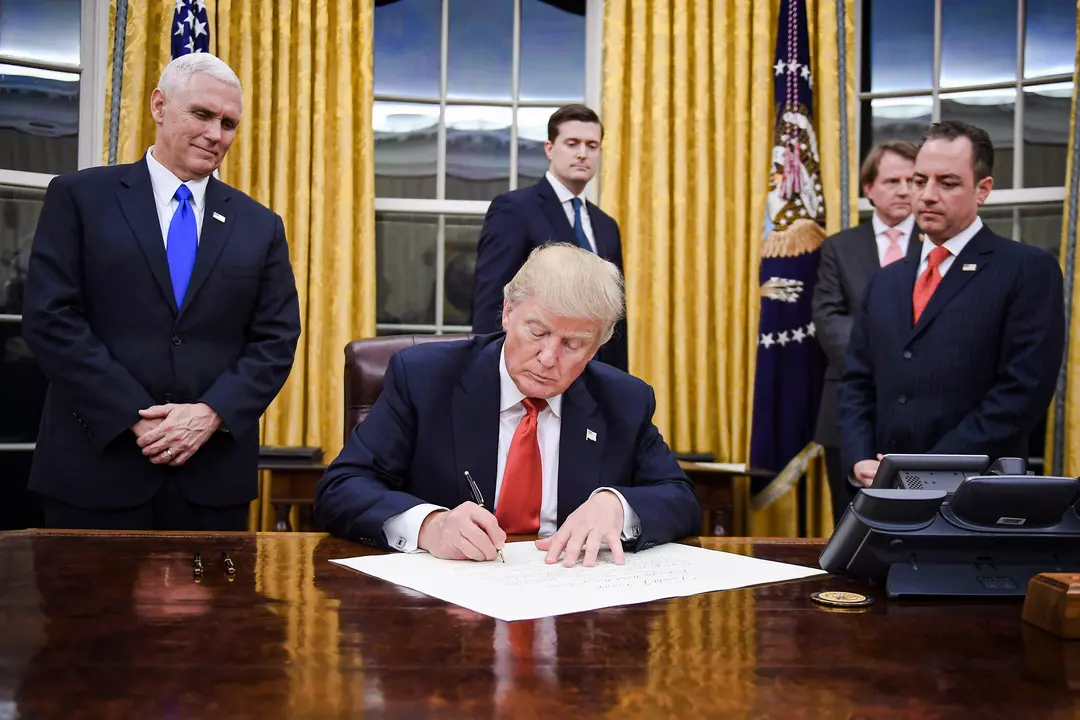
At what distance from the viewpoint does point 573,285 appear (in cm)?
189

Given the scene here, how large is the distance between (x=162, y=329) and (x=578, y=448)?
1063 millimetres

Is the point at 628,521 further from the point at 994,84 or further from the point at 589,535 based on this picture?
the point at 994,84

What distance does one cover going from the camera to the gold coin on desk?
4.41 ft

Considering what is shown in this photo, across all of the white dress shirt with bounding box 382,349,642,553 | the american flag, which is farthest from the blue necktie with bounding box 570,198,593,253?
the american flag

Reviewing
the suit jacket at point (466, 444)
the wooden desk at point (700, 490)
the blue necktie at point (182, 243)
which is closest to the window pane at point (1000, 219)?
the wooden desk at point (700, 490)

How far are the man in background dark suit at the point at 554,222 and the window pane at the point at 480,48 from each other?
143 centimetres

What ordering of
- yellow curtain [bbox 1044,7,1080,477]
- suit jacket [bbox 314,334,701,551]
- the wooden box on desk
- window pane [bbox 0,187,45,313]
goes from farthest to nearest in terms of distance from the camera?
1. window pane [bbox 0,187,45,313]
2. yellow curtain [bbox 1044,7,1080,477]
3. suit jacket [bbox 314,334,701,551]
4. the wooden box on desk

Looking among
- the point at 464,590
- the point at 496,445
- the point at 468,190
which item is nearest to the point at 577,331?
the point at 496,445

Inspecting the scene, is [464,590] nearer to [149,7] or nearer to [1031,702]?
[1031,702]

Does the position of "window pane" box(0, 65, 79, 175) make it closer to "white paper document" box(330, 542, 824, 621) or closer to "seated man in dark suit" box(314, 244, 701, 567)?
"seated man in dark suit" box(314, 244, 701, 567)

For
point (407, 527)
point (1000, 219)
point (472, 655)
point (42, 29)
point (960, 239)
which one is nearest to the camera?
point (472, 655)

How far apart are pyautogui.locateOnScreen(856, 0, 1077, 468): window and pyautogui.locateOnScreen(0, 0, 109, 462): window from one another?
3.52m

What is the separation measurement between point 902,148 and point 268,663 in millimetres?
3403

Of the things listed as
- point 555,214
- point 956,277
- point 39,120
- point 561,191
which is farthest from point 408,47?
point 956,277
